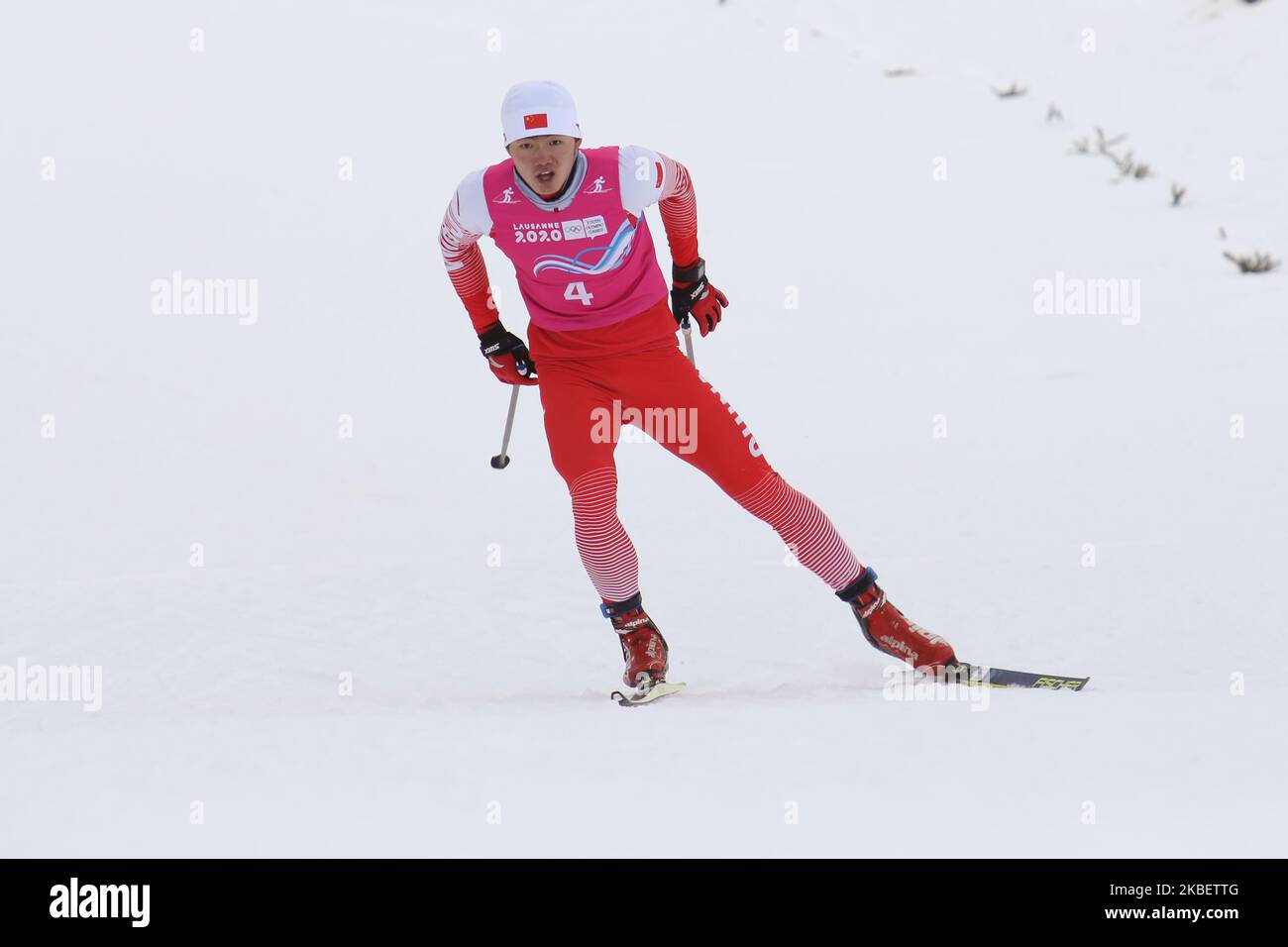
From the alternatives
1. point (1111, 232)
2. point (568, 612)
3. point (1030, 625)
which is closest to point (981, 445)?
point (1030, 625)

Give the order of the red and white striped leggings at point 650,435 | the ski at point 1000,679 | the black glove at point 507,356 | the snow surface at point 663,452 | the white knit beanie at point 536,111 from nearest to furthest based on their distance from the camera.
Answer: the snow surface at point 663,452
the white knit beanie at point 536,111
the red and white striped leggings at point 650,435
the ski at point 1000,679
the black glove at point 507,356

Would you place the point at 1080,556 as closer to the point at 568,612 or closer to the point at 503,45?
the point at 568,612

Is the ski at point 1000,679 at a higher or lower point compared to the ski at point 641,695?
higher

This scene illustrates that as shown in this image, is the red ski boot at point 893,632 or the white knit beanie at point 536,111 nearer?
the white knit beanie at point 536,111

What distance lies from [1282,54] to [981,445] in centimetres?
617

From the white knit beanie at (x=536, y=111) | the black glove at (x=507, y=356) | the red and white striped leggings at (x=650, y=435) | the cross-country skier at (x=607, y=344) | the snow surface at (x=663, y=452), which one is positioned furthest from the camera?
the black glove at (x=507, y=356)

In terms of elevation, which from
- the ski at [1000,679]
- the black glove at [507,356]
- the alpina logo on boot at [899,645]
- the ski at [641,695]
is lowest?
the ski at [641,695]

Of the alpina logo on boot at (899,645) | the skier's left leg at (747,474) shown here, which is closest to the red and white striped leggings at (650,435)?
the skier's left leg at (747,474)

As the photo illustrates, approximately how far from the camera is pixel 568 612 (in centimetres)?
498

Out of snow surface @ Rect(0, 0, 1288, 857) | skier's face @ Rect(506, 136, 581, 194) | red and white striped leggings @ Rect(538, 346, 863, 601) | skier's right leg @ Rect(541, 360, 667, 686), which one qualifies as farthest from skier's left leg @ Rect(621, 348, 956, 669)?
skier's face @ Rect(506, 136, 581, 194)

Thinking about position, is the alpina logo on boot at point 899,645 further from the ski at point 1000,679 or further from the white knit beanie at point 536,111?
the white knit beanie at point 536,111

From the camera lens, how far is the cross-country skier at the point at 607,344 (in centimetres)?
360

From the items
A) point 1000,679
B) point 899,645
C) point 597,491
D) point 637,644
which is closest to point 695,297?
point 597,491

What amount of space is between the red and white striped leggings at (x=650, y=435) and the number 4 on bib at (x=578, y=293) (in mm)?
168
